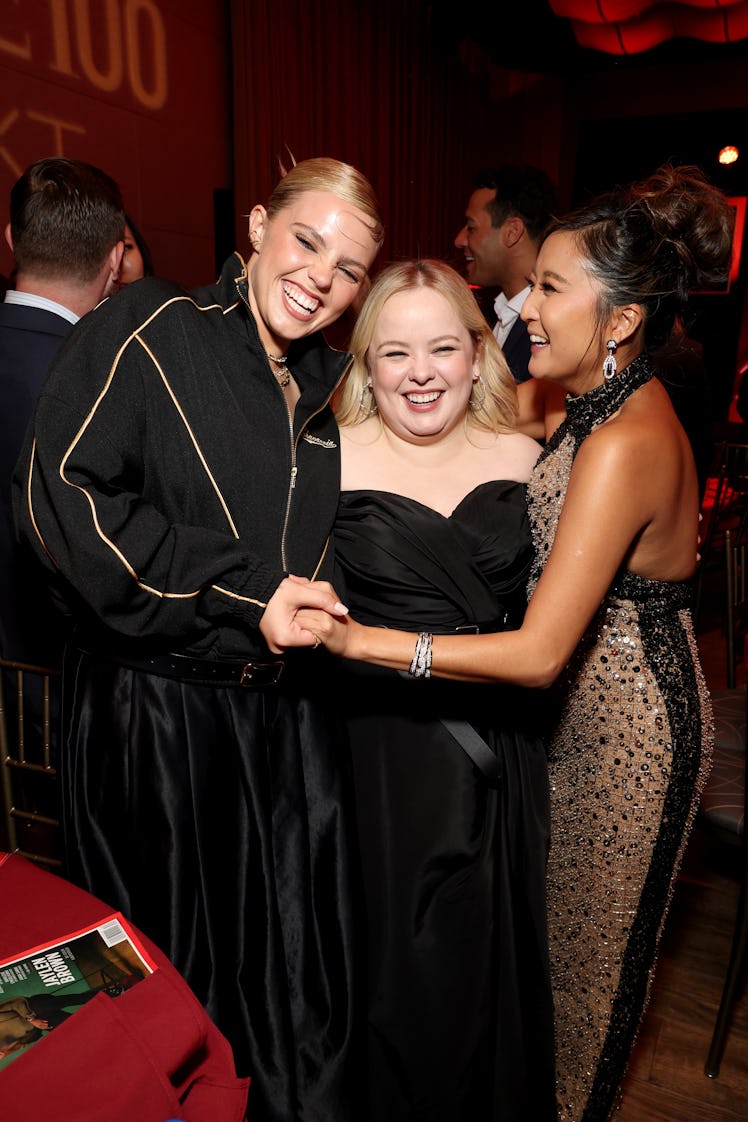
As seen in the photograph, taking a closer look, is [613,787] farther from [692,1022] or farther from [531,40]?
[531,40]

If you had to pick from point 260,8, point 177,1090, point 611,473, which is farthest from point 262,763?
point 260,8

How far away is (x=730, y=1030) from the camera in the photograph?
2092mm

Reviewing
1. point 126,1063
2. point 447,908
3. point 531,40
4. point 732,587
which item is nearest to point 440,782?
point 447,908

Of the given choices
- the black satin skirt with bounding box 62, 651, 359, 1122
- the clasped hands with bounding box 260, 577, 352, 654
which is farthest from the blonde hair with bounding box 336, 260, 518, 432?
the black satin skirt with bounding box 62, 651, 359, 1122

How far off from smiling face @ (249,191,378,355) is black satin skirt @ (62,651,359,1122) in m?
0.69

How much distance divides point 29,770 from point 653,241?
1.53 metres

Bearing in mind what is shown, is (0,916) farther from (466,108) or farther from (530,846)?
(466,108)

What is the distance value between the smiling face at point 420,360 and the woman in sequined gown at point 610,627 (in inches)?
6.2

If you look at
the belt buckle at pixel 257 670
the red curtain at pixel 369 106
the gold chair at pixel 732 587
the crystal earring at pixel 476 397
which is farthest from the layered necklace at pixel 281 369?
the red curtain at pixel 369 106

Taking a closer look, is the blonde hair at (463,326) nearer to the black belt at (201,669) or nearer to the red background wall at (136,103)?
the black belt at (201,669)

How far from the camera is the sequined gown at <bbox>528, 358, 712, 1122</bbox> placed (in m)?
1.60

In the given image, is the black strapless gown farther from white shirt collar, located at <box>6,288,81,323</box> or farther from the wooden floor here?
white shirt collar, located at <box>6,288,81,323</box>

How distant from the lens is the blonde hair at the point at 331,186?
1.48 m

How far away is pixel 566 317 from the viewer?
151 cm
